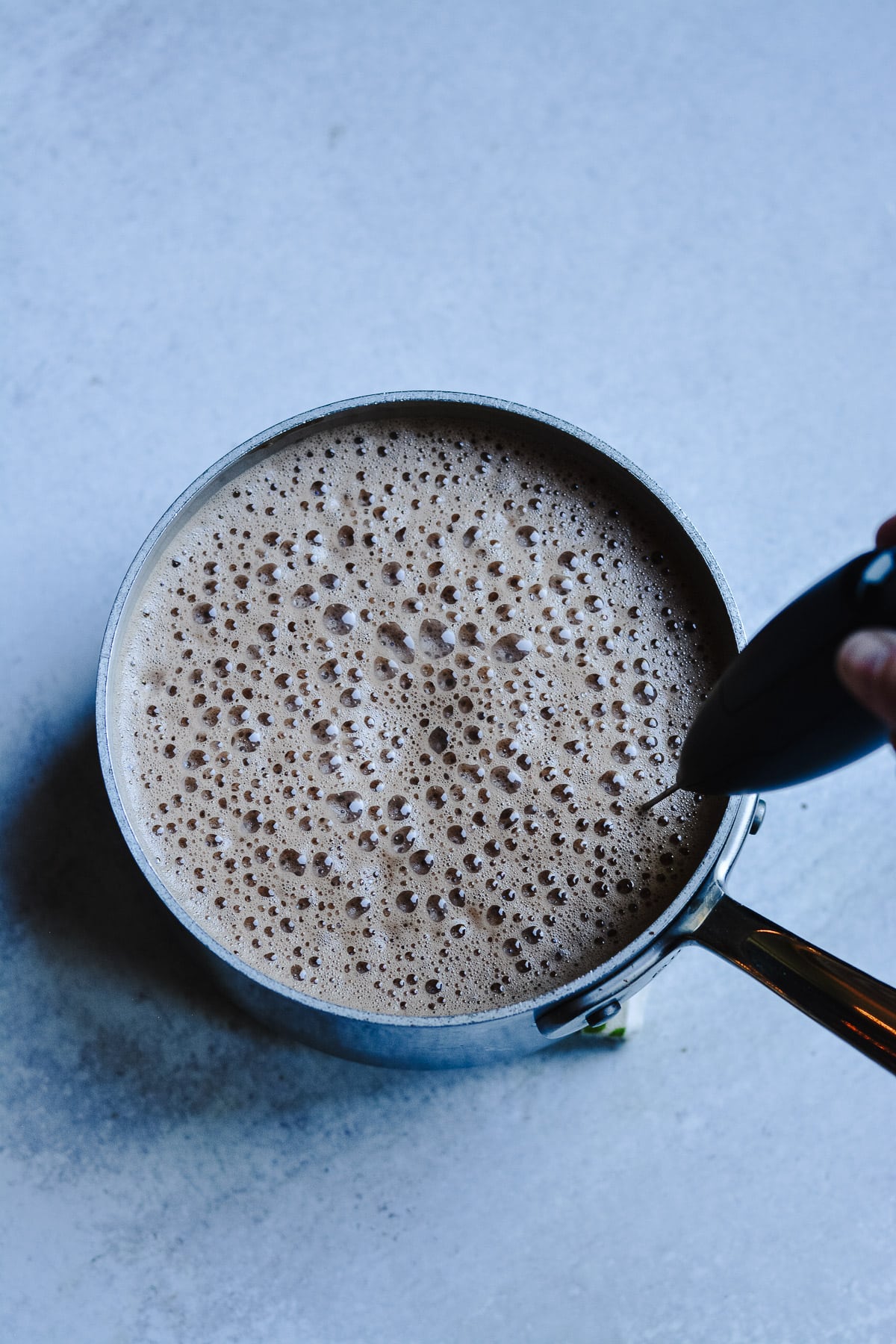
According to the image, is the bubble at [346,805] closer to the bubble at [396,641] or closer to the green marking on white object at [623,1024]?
the bubble at [396,641]

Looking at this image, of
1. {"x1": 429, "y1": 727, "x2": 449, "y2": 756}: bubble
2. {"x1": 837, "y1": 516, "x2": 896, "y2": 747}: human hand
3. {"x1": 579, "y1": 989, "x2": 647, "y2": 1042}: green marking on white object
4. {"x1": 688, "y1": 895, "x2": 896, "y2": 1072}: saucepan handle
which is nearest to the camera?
→ {"x1": 837, "y1": 516, "x2": 896, "y2": 747}: human hand

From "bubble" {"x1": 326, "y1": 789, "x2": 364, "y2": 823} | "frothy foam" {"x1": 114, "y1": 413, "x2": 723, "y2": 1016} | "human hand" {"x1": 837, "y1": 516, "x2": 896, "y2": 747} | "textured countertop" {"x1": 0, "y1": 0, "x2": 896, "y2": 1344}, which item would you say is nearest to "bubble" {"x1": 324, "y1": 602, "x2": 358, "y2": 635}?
"frothy foam" {"x1": 114, "y1": 413, "x2": 723, "y2": 1016}

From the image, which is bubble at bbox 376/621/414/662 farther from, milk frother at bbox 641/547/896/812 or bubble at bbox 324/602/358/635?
milk frother at bbox 641/547/896/812

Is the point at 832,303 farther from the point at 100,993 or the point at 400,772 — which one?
the point at 100,993

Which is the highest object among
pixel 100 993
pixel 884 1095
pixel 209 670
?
pixel 209 670

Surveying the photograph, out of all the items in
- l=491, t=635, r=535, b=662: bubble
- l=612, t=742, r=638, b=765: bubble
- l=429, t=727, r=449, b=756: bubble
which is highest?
l=491, t=635, r=535, b=662: bubble

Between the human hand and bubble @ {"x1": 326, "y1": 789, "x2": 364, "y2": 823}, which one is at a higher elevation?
the human hand

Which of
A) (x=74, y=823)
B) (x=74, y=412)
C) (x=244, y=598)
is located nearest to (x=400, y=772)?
(x=244, y=598)

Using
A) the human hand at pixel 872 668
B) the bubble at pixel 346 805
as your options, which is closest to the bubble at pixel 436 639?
the bubble at pixel 346 805

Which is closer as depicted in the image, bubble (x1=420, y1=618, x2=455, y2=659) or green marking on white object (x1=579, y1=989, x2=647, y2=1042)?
bubble (x1=420, y1=618, x2=455, y2=659)
